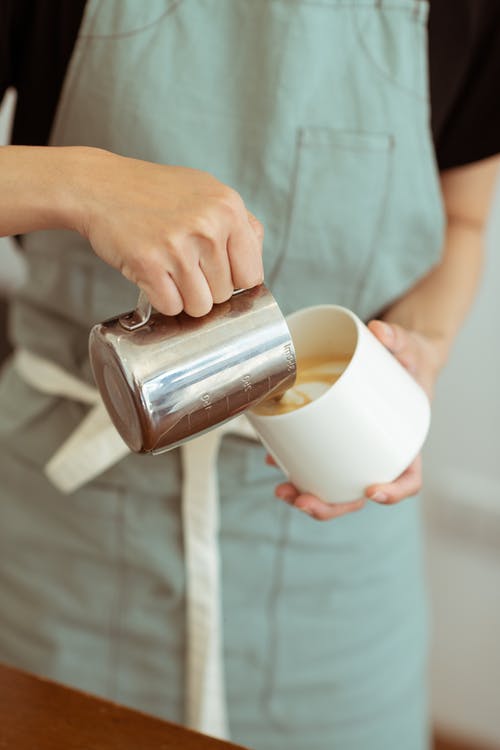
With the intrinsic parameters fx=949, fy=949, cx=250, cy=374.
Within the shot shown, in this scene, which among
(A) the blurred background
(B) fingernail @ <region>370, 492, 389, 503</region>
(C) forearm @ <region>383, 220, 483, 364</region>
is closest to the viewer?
(B) fingernail @ <region>370, 492, 389, 503</region>

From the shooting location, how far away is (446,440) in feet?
4.55

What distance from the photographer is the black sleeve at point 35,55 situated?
745 mm

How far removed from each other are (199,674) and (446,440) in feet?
2.05

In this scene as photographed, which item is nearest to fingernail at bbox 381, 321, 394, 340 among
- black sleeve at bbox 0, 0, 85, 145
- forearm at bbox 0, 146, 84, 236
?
forearm at bbox 0, 146, 84, 236

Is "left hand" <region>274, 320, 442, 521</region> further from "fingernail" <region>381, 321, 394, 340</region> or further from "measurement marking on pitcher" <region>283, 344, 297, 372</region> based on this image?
"measurement marking on pitcher" <region>283, 344, 297, 372</region>

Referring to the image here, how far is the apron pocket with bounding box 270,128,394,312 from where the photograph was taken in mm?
766

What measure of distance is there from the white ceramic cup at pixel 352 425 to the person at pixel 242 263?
26 millimetres

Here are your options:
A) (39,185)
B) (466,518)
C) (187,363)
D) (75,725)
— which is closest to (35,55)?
(39,185)

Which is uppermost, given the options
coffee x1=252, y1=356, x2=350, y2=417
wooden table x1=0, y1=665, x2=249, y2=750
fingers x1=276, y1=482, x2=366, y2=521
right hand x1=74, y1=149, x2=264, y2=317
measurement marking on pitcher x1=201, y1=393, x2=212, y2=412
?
right hand x1=74, y1=149, x2=264, y2=317

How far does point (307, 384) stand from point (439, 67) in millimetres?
315

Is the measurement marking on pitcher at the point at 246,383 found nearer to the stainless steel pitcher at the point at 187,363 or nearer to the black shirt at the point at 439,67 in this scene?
the stainless steel pitcher at the point at 187,363

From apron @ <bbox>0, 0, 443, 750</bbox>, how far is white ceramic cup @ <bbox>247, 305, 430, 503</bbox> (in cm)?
15

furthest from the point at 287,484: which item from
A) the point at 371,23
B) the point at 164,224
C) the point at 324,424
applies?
the point at 371,23

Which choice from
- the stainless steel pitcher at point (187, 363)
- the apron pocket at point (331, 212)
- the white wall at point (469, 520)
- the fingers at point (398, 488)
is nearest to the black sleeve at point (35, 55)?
the apron pocket at point (331, 212)
